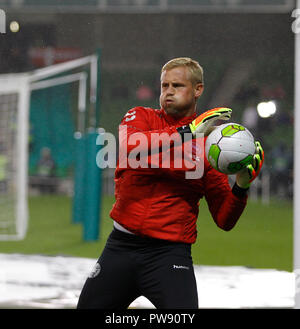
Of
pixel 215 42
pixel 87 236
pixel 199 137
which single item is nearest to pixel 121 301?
pixel 199 137

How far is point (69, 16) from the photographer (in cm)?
2219

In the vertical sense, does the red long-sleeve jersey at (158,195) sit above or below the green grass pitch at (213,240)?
above

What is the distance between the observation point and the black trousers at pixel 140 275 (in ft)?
8.36

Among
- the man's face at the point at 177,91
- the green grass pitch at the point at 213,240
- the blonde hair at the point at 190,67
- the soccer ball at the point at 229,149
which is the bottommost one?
the green grass pitch at the point at 213,240

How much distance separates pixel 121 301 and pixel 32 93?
1571cm

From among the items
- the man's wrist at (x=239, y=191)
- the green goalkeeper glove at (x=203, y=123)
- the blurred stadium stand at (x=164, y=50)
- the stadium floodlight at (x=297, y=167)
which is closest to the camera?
the green goalkeeper glove at (x=203, y=123)

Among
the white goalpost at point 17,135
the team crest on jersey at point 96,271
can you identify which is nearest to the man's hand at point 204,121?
the team crest on jersey at point 96,271

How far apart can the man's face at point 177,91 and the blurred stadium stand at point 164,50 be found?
49.7 feet

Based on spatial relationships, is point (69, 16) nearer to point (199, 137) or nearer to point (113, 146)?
point (113, 146)

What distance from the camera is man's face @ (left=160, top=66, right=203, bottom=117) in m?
2.65

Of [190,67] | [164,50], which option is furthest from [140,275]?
[164,50]

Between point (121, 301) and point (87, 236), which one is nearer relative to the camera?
point (121, 301)

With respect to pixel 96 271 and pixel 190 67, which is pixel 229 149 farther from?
pixel 96 271

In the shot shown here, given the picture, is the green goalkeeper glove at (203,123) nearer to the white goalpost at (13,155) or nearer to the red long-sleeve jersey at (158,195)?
the red long-sleeve jersey at (158,195)
